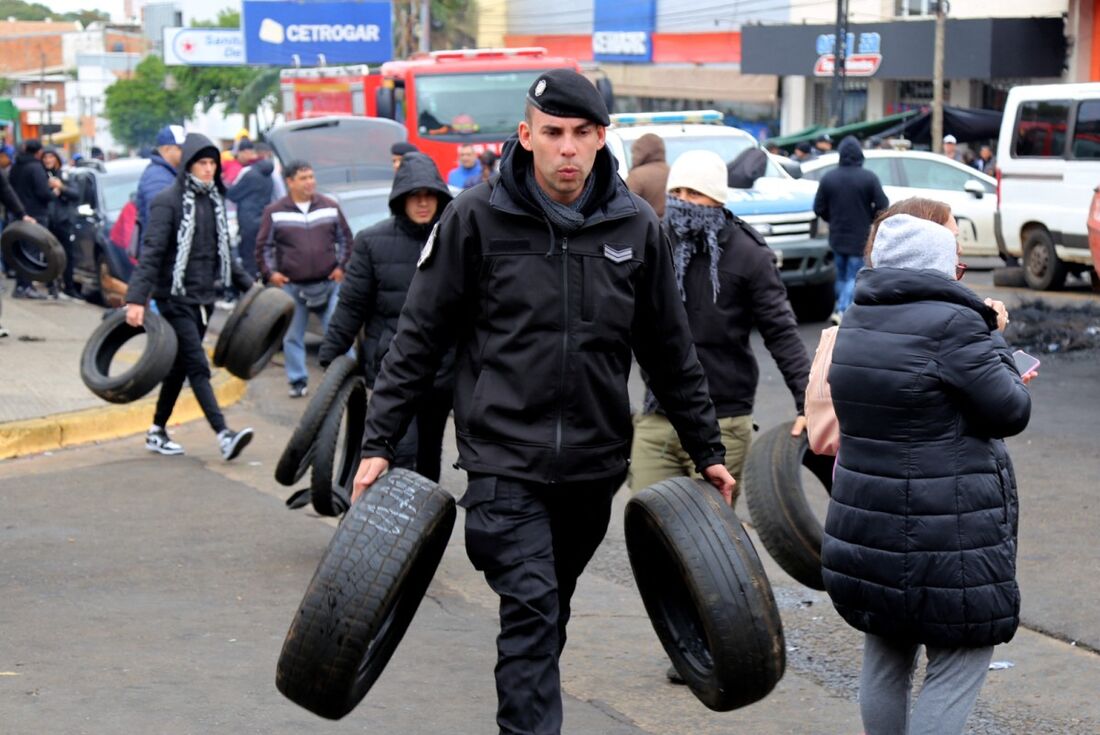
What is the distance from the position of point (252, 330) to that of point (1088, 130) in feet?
36.3

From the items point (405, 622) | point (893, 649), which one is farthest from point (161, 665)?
point (893, 649)

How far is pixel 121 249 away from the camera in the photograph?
17.5 meters

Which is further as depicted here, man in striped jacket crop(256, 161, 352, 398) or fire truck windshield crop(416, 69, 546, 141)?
fire truck windshield crop(416, 69, 546, 141)

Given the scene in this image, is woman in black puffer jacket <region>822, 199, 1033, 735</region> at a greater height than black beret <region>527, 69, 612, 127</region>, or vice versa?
black beret <region>527, 69, 612, 127</region>

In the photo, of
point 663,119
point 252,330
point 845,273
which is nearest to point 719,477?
point 252,330

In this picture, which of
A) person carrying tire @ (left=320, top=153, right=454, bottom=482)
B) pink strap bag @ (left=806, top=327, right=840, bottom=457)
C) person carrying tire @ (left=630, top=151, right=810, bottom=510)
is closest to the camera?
pink strap bag @ (left=806, top=327, right=840, bottom=457)

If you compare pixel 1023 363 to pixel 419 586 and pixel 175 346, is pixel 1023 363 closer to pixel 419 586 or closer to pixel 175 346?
pixel 419 586

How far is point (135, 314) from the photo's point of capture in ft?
30.8

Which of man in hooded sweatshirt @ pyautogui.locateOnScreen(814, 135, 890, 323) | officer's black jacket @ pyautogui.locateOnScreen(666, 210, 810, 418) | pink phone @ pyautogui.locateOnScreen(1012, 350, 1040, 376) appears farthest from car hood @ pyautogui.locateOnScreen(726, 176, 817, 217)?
pink phone @ pyautogui.locateOnScreen(1012, 350, 1040, 376)

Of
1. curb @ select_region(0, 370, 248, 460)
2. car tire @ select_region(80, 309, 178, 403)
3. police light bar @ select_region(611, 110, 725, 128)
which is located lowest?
curb @ select_region(0, 370, 248, 460)

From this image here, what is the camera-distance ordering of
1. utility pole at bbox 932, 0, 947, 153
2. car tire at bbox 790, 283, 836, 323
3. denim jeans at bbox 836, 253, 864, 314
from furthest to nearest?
1. utility pole at bbox 932, 0, 947, 153
2. car tire at bbox 790, 283, 836, 323
3. denim jeans at bbox 836, 253, 864, 314

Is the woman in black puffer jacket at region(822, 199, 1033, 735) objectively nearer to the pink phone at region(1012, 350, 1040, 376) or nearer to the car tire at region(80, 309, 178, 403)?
the pink phone at region(1012, 350, 1040, 376)

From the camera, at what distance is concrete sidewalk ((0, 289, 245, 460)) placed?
1035 cm

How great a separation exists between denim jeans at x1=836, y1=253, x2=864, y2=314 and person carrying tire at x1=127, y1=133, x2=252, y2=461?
7071 millimetres
